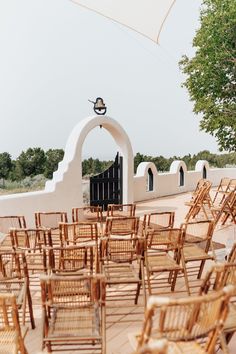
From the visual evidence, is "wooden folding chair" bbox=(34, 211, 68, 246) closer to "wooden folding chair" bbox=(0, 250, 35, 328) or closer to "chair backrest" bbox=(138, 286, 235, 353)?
"wooden folding chair" bbox=(0, 250, 35, 328)

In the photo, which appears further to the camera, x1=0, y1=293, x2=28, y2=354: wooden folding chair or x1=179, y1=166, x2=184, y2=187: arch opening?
x1=179, y1=166, x2=184, y2=187: arch opening

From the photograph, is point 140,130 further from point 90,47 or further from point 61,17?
point 61,17

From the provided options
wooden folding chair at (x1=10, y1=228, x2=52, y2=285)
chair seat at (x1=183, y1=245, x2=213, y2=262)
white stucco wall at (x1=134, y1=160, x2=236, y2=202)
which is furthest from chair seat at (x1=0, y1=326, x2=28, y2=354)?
white stucco wall at (x1=134, y1=160, x2=236, y2=202)

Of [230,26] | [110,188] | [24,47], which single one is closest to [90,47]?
[24,47]

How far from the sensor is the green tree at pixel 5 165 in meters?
26.5

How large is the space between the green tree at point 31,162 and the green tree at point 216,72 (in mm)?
9135

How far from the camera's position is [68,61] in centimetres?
7306

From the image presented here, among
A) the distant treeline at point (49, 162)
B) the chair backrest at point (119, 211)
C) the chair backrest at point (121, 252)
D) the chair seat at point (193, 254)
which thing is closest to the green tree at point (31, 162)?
the distant treeline at point (49, 162)

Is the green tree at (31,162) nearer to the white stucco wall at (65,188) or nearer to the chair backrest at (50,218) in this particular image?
the white stucco wall at (65,188)

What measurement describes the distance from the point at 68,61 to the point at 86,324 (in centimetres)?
7379

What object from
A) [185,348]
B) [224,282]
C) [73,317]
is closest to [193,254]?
[224,282]

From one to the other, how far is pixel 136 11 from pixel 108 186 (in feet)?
13.7

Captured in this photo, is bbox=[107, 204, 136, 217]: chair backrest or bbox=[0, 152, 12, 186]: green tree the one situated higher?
bbox=[0, 152, 12, 186]: green tree

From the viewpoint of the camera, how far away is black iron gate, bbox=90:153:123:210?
1036cm
